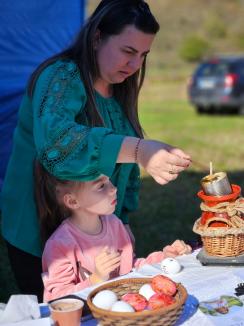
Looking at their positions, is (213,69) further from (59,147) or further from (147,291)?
(147,291)

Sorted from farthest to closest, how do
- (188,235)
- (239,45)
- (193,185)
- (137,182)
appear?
1. (239,45)
2. (193,185)
3. (188,235)
4. (137,182)

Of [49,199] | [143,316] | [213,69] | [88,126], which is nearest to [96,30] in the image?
[88,126]

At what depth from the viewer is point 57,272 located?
92.2 inches

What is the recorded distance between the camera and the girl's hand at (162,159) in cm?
189

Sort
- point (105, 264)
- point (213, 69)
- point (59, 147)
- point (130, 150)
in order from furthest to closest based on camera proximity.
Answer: point (213, 69), point (105, 264), point (59, 147), point (130, 150)

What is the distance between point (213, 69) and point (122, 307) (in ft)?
42.7

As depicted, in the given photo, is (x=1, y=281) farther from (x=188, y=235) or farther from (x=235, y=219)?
(x=235, y=219)

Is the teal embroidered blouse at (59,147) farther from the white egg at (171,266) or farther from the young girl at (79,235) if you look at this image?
the white egg at (171,266)

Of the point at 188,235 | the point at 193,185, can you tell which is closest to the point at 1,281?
the point at 188,235

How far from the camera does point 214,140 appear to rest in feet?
32.8

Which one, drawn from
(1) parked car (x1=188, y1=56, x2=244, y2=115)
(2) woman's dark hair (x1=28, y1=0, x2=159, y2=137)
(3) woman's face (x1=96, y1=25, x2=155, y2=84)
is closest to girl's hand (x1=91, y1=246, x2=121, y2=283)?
(2) woman's dark hair (x1=28, y1=0, x2=159, y2=137)

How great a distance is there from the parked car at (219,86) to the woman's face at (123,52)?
37.7 feet

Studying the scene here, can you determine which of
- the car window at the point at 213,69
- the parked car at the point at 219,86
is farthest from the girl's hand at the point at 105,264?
the car window at the point at 213,69

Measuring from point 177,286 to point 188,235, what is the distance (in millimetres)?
3330
